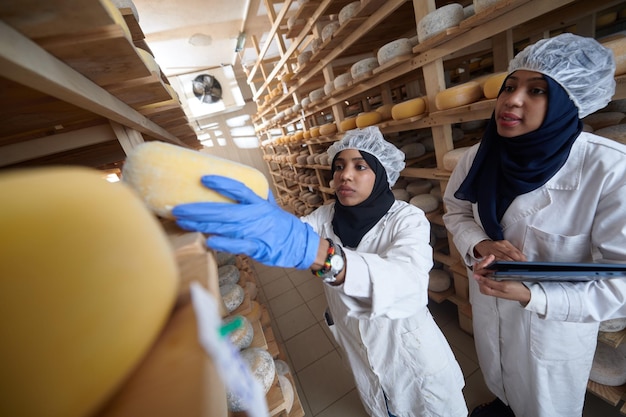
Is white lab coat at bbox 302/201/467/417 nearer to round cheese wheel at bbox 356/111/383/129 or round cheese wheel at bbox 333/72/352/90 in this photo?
round cheese wheel at bbox 356/111/383/129

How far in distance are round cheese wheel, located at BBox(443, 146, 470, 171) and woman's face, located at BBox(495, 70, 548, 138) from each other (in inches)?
18.8

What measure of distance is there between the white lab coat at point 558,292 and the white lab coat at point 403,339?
33 cm

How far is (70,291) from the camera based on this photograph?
0.16m

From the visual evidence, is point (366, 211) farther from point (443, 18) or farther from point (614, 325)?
point (614, 325)

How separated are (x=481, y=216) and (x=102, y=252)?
1497mm

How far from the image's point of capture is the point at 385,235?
1167mm

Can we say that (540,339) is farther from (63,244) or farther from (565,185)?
(63,244)

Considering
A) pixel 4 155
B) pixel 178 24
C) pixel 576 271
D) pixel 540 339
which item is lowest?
pixel 540 339

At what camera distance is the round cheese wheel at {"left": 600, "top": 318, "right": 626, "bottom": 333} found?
1131 mm

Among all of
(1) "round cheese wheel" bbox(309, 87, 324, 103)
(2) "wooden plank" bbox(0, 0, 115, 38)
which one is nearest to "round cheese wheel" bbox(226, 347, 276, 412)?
(2) "wooden plank" bbox(0, 0, 115, 38)

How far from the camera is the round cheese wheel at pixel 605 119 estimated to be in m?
1.28

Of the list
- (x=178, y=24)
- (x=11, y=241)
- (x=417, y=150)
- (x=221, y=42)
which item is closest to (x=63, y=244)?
(x=11, y=241)

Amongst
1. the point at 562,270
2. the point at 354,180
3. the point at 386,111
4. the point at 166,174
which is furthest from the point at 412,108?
the point at 166,174

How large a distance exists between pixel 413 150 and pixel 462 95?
0.98 meters
